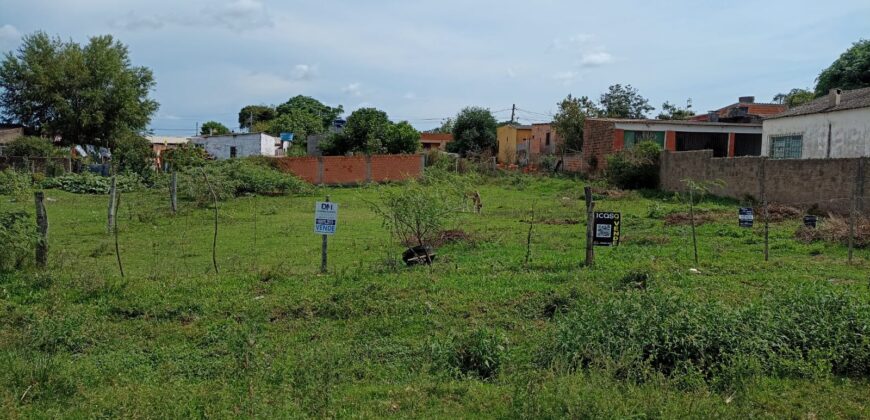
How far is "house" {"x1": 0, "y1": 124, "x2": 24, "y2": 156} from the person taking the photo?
42406 mm

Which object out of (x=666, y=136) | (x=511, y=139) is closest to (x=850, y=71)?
(x=666, y=136)

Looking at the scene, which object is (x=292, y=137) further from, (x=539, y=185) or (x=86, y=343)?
(x=86, y=343)

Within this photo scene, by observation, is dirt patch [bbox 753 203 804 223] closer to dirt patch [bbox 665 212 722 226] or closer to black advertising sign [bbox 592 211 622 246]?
dirt patch [bbox 665 212 722 226]

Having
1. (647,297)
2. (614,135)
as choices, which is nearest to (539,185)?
(614,135)

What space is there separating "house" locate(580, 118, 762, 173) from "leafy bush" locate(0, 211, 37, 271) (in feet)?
84.5

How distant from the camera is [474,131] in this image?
171 feet

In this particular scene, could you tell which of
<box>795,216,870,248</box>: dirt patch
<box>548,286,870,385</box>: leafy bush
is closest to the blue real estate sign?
<box>548,286,870,385</box>: leafy bush

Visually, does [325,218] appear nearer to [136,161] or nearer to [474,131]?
[136,161]

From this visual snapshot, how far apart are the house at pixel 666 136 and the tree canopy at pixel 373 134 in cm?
1078

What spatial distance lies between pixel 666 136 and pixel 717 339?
29372 mm

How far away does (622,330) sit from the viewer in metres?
5.92

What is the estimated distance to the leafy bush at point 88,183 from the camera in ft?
100

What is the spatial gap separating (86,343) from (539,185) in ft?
85.5

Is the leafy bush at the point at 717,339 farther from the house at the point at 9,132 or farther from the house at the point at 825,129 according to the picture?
the house at the point at 9,132
